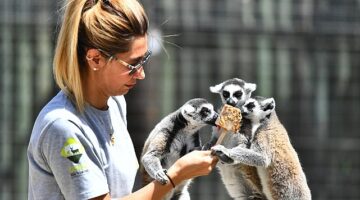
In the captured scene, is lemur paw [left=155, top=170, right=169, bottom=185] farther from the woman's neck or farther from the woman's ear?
the woman's ear

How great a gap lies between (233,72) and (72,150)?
9904mm

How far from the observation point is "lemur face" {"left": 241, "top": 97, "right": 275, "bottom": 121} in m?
4.00

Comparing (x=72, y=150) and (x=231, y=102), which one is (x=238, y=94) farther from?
(x=72, y=150)

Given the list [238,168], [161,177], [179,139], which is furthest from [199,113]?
[161,177]

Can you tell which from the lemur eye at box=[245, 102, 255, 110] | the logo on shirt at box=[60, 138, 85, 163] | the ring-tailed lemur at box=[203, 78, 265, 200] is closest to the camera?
the logo on shirt at box=[60, 138, 85, 163]

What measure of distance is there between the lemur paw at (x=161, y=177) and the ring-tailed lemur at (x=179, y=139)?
0.70ft

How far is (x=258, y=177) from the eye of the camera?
13.4 ft

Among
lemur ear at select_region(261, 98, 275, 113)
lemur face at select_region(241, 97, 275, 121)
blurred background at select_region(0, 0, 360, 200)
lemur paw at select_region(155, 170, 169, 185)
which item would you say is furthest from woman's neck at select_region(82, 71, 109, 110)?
blurred background at select_region(0, 0, 360, 200)

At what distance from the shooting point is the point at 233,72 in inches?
519

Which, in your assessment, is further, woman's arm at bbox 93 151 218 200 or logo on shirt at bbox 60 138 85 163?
woman's arm at bbox 93 151 218 200

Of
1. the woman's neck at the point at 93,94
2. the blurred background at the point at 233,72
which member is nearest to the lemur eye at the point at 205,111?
the woman's neck at the point at 93,94

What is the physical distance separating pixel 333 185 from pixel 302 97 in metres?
1.27

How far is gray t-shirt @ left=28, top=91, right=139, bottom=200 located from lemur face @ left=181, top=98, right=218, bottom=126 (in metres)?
0.50

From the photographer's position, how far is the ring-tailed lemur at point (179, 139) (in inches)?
157
